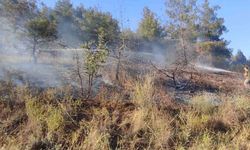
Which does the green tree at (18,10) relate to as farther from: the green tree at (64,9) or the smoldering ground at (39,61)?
the green tree at (64,9)

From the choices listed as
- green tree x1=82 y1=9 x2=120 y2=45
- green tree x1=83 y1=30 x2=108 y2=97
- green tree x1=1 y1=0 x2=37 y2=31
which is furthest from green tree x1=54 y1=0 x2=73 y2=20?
green tree x1=83 y1=30 x2=108 y2=97

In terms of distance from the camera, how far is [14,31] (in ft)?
53.5

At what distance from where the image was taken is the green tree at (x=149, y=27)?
30.9m

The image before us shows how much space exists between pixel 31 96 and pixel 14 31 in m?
8.56

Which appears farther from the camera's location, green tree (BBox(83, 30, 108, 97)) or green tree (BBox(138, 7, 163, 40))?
green tree (BBox(138, 7, 163, 40))

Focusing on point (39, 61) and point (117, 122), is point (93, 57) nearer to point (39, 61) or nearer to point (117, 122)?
point (117, 122)

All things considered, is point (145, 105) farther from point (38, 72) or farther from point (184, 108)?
point (38, 72)

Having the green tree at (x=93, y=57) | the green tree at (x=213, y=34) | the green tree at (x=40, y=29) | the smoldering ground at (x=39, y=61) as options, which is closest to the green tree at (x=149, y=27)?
the green tree at (x=213, y=34)

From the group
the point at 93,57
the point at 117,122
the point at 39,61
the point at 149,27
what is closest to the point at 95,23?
the point at 149,27

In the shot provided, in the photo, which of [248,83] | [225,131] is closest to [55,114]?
[225,131]

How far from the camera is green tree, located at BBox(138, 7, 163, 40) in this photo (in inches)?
1217

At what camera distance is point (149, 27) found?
31.2 metres

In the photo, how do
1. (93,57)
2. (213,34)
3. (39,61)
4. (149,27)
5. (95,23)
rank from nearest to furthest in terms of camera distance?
(93,57) < (39,61) < (95,23) < (149,27) < (213,34)

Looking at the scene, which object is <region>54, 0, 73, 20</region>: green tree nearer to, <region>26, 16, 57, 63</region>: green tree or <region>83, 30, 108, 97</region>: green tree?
<region>26, 16, 57, 63</region>: green tree
